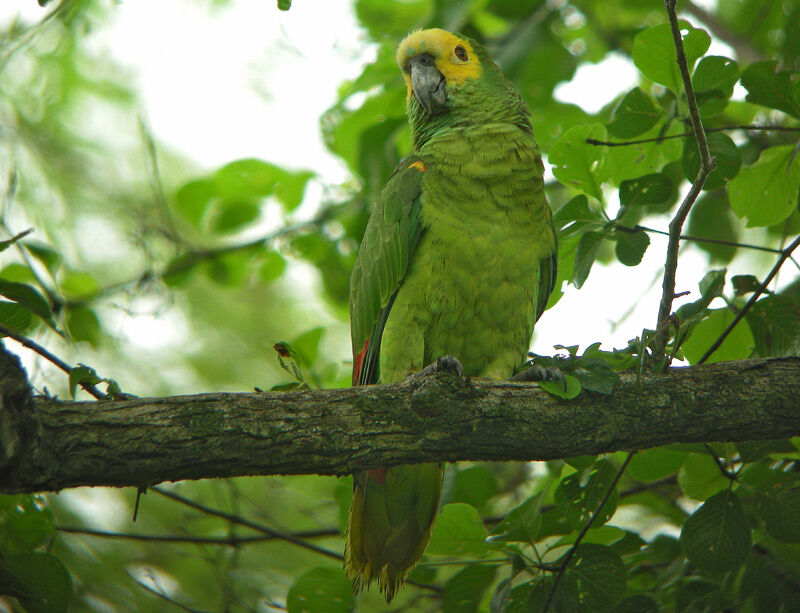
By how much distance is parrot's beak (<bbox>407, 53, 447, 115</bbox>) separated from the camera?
Result: 10.00ft

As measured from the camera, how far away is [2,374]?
1512 mm

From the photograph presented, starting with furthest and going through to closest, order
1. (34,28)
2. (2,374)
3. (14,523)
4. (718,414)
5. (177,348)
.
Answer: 1. (177,348)
2. (34,28)
3. (14,523)
4. (718,414)
5. (2,374)

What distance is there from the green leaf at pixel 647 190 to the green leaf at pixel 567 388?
0.64 m

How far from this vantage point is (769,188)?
2.41m

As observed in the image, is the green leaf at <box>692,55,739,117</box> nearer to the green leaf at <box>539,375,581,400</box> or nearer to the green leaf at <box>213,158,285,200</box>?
the green leaf at <box>539,375,581,400</box>

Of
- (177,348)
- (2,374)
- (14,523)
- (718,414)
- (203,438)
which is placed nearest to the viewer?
(2,374)

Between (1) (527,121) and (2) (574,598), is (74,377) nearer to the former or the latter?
(2) (574,598)

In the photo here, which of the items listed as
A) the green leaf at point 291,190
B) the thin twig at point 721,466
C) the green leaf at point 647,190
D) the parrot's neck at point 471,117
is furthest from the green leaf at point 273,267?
the thin twig at point 721,466

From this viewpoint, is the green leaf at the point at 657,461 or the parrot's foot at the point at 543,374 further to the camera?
the green leaf at the point at 657,461

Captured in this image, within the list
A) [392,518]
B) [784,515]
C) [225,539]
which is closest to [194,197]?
[225,539]

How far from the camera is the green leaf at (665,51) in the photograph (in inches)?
83.4

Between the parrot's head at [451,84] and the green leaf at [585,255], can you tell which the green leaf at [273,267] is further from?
the green leaf at [585,255]

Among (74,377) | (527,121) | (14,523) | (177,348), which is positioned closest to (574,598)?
(74,377)

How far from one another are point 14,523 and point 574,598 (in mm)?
1695
